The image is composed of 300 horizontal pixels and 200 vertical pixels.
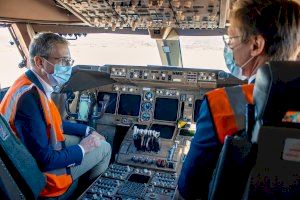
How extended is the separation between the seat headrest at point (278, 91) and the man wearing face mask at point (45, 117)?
135 centimetres

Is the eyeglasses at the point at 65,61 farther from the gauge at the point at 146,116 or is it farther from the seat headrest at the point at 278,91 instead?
the seat headrest at the point at 278,91

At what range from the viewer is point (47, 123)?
6.17ft

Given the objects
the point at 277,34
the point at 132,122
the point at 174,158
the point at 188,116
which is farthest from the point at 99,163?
the point at 277,34

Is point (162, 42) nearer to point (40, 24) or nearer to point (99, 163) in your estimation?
point (40, 24)

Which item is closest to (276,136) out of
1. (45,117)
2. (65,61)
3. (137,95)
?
(45,117)

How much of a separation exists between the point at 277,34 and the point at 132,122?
236 centimetres

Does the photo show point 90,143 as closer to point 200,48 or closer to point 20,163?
point 20,163

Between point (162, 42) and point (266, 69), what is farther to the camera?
point (162, 42)

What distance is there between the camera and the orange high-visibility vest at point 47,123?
5.86 feet

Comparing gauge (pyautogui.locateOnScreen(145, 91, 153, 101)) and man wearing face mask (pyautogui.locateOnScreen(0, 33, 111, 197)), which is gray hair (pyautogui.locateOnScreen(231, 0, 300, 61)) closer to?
man wearing face mask (pyautogui.locateOnScreen(0, 33, 111, 197))

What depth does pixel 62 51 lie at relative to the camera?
2.09 m

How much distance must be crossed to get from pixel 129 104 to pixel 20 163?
1.90 m

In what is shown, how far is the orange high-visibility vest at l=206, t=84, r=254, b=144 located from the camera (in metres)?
1.01

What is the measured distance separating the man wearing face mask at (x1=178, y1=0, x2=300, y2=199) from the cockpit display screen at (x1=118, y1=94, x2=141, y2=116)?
2.19 m
